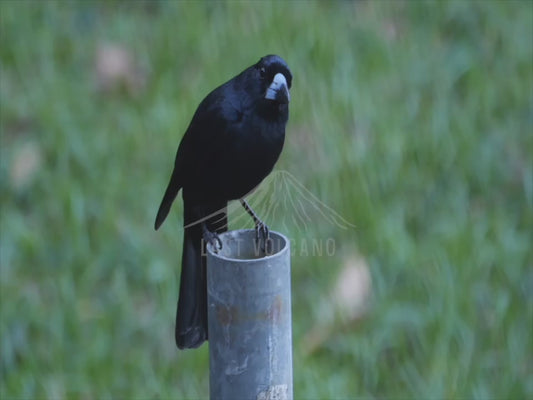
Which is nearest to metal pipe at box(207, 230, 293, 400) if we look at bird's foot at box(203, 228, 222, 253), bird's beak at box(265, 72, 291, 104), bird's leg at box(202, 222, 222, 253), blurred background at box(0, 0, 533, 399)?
bird's foot at box(203, 228, 222, 253)

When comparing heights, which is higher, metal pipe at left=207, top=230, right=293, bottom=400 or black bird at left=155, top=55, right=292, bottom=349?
black bird at left=155, top=55, right=292, bottom=349

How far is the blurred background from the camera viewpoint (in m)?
3.73

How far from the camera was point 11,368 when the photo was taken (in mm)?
3715

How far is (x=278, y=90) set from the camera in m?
2.66

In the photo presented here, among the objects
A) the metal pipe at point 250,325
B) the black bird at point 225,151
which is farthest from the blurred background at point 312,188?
the metal pipe at point 250,325

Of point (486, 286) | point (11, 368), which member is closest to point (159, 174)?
point (11, 368)

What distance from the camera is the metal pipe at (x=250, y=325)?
2.06 m

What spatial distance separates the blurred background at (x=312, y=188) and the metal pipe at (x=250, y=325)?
4.41ft

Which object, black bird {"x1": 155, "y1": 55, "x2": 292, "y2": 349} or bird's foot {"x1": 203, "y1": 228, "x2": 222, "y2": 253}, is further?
black bird {"x1": 155, "y1": 55, "x2": 292, "y2": 349}

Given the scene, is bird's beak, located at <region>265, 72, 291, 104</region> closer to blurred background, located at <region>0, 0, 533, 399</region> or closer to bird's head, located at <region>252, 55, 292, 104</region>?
bird's head, located at <region>252, 55, 292, 104</region>

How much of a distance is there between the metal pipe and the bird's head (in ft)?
1.88

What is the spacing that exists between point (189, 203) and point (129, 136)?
5.87ft

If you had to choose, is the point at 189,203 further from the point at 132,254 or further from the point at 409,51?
the point at 409,51

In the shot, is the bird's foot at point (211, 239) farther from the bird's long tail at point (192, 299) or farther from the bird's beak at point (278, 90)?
the bird's beak at point (278, 90)
